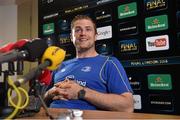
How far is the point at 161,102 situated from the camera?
1.95m

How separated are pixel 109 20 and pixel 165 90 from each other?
0.78 meters

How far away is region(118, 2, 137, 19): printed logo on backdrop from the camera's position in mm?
2154

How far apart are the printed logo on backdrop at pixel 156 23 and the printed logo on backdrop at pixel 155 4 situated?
7 centimetres

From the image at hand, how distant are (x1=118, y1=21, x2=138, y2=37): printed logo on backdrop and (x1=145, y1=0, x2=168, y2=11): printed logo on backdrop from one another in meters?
0.16

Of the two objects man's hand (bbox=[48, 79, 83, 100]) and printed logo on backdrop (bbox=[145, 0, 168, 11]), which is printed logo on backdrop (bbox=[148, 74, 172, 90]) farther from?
man's hand (bbox=[48, 79, 83, 100])

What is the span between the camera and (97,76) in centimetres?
154

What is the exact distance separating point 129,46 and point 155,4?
378 mm

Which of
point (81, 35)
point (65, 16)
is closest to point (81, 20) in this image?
point (81, 35)

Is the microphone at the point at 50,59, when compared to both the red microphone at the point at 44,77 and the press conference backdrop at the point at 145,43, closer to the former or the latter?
the red microphone at the point at 44,77

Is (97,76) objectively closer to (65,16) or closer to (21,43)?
(21,43)

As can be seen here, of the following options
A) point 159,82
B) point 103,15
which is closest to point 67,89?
point 159,82

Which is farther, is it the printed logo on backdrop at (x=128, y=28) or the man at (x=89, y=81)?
the printed logo on backdrop at (x=128, y=28)

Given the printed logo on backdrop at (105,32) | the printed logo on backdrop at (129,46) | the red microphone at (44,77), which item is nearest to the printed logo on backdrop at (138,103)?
the printed logo on backdrop at (129,46)

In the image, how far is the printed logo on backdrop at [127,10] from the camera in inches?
84.8
